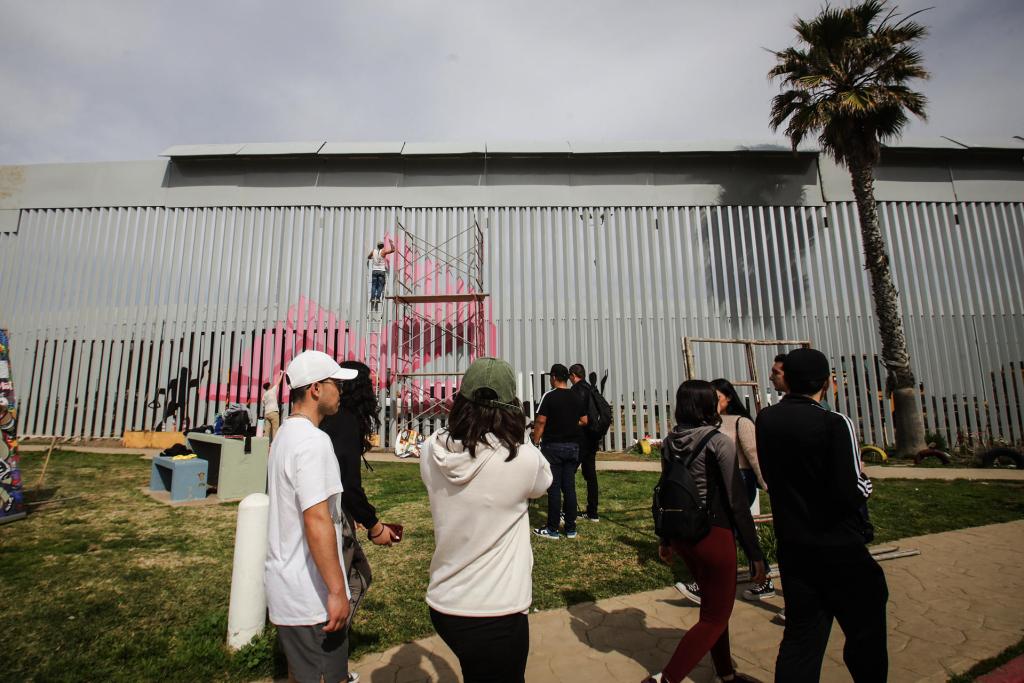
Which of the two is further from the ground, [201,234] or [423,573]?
[201,234]

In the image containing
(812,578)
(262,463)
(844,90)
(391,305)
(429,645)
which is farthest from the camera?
(391,305)

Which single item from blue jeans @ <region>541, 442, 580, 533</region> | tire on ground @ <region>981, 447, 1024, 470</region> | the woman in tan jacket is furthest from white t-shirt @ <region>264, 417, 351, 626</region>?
tire on ground @ <region>981, 447, 1024, 470</region>

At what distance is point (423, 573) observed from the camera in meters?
4.63

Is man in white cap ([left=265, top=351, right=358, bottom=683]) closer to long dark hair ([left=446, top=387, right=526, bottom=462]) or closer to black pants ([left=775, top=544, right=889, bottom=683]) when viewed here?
long dark hair ([left=446, top=387, right=526, bottom=462])

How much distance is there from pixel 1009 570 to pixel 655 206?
37.4 feet

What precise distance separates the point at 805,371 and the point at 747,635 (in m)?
2.13

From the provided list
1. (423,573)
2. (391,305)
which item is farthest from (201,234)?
(423,573)

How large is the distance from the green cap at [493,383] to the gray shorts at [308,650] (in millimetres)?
1126

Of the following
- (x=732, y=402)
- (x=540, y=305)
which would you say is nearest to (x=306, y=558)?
(x=732, y=402)

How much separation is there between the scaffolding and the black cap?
1071 cm

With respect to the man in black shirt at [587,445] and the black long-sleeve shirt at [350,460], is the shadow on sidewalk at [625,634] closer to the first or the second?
the black long-sleeve shirt at [350,460]

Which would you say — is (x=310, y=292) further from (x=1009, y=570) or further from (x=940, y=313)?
(x=940, y=313)

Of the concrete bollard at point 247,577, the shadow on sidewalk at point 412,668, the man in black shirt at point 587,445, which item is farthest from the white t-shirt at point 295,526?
the man in black shirt at point 587,445

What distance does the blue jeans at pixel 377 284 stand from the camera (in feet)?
44.8
